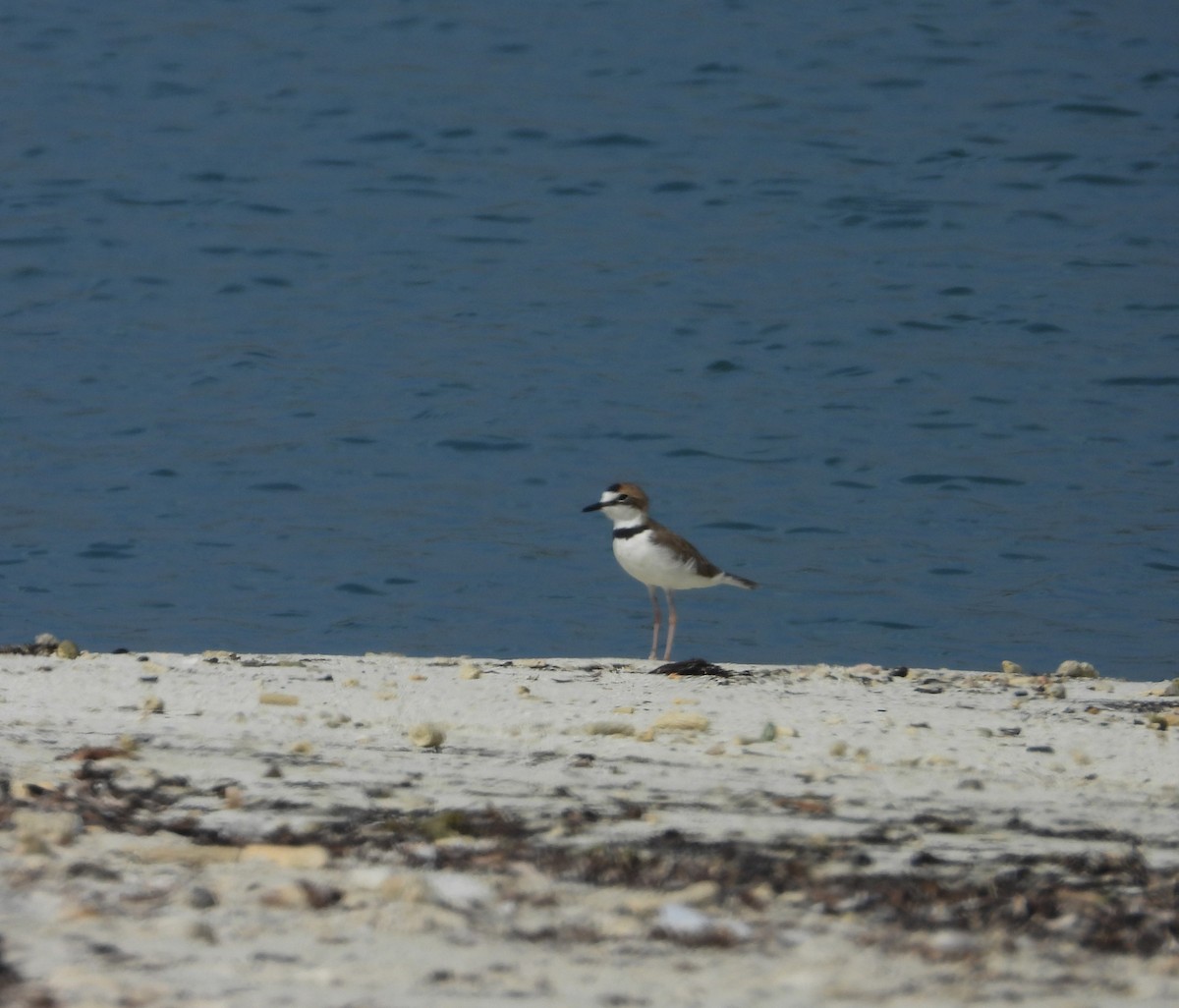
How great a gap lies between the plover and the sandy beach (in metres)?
2.44

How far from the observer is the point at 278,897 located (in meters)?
3.49

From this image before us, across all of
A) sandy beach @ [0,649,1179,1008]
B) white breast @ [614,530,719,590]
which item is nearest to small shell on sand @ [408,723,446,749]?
sandy beach @ [0,649,1179,1008]

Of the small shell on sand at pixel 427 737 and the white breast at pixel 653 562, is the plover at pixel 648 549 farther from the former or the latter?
the small shell on sand at pixel 427 737

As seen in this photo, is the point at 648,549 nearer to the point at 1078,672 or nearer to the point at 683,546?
the point at 683,546

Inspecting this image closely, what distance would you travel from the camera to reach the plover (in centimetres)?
951

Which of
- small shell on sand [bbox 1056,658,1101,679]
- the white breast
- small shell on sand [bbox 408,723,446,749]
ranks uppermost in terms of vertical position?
small shell on sand [bbox 408,723,446,749]

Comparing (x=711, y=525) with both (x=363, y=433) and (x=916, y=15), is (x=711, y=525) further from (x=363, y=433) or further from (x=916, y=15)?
(x=916, y=15)

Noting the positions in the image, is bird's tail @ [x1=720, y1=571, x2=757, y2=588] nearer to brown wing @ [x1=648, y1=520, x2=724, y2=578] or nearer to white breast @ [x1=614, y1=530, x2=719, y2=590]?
brown wing @ [x1=648, y1=520, x2=724, y2=578]

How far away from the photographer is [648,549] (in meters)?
9.48

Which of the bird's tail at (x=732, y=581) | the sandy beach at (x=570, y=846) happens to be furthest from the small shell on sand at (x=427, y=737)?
the bird's tail at (x=732, y=581)

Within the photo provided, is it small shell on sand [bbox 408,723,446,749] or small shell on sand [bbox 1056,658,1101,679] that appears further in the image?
small shell on sand [bbox 1056,658,1101,679]

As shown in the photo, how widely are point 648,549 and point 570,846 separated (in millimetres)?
5454

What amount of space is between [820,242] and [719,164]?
1869mm

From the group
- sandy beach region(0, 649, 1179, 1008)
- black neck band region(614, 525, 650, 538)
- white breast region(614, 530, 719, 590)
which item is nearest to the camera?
sandy beach region(0, 649, 1179, 1008)
